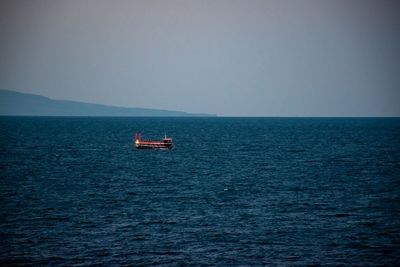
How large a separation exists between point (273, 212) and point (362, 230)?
7762 mm

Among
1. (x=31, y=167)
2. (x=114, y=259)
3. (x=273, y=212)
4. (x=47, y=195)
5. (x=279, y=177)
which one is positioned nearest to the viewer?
(x=114, y=259)

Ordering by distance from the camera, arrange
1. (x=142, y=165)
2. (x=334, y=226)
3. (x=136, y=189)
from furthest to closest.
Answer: (x=142, y=165) < (x=136, y=189) < (x=334, y=226)

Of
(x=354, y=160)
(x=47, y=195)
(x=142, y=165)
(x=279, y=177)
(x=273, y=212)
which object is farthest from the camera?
(x=354, y=160)

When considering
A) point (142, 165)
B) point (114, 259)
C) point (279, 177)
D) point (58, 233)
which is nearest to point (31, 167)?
point (142, 165)

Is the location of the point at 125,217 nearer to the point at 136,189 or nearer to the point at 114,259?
the point at 114,259

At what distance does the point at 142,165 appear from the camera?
266 ft

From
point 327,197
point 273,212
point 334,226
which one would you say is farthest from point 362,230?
point 327,197

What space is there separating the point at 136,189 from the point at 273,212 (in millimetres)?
16926

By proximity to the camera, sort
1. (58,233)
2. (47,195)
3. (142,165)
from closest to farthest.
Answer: (58,233)
(47,195)
(142,165)

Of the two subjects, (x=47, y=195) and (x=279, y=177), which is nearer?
(x=47, y=195)

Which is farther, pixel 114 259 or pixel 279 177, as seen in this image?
pixel 279 177

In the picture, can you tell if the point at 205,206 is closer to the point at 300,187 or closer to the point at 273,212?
the point at 273,212

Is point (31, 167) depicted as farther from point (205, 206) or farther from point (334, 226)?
point (334, 226)

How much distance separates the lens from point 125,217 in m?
42.4
